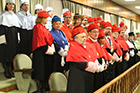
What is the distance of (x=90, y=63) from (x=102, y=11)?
10.6 meters

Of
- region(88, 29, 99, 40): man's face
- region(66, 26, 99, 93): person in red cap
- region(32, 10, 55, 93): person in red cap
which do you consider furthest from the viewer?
region(32, 10, 55, 93): person in red cap

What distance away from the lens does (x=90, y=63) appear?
292 centimetres

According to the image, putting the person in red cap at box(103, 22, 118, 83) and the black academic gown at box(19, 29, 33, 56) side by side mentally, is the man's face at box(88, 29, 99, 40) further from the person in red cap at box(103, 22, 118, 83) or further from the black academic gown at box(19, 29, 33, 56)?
the black academic gown at box(19, 29, 33, 56)

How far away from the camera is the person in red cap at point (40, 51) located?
3.63 meters

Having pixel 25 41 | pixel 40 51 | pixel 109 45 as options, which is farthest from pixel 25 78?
pixel 109 45

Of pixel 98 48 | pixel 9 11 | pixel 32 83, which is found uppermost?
pixel 9 11

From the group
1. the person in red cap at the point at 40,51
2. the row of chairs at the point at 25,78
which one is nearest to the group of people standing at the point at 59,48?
the person in red cap at the point at 40,51

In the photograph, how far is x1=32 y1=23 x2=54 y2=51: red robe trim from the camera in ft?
12.1

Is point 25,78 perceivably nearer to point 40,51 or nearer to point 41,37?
point 40,51

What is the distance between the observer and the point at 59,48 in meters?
3.90

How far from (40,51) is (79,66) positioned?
1096mm

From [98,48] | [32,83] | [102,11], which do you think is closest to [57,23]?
[98,48]

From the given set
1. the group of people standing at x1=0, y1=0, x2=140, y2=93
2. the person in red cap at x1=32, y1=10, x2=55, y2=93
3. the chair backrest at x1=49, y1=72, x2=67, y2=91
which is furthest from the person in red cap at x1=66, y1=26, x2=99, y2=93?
the person in red cap at x1=32, y1=10, x2=55, y2=93

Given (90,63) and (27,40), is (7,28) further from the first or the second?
(90,63)
